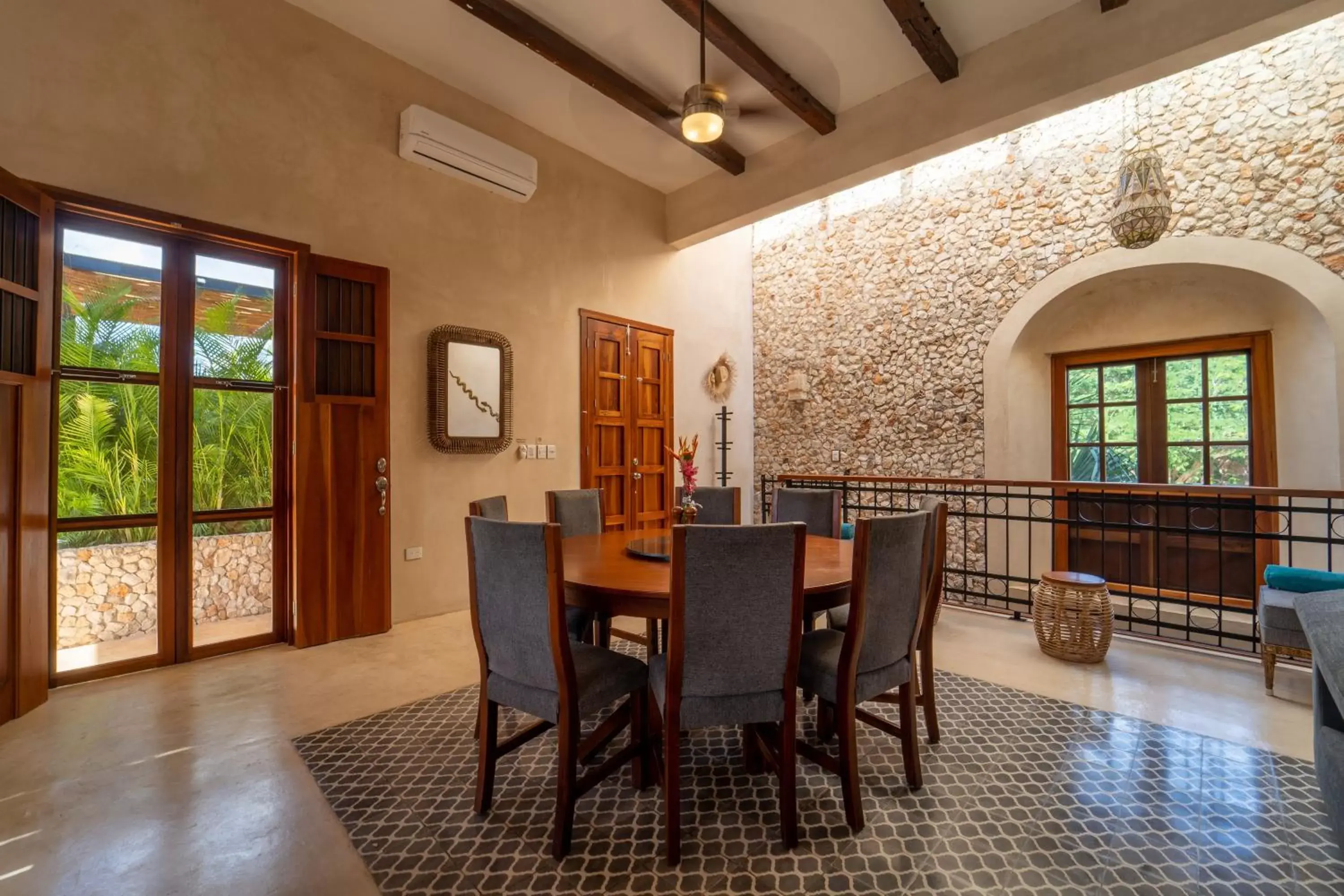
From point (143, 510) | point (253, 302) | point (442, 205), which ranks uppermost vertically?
point (442, 205)

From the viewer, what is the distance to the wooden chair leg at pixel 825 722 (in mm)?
2238

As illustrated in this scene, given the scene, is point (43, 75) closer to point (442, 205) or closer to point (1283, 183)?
point (442, 205)

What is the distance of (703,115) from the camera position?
3176 mm

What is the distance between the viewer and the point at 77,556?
2.79 meters

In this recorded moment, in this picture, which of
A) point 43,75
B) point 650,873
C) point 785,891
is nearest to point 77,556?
point 43,75

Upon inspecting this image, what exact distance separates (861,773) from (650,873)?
0.87 metres

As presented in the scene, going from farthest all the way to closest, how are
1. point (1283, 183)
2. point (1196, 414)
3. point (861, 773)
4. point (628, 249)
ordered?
point (628, 249), point (1196, 414), point (1283, 183), point (861, 773)

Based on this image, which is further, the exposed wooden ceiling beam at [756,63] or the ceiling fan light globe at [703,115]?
the exposed wooden ceiling beam at [756,63]

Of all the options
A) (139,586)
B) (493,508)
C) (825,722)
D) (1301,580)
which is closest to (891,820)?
(825,722)

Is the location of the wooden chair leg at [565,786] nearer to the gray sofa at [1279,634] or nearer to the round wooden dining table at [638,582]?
the round wooden dining table at [638,582]

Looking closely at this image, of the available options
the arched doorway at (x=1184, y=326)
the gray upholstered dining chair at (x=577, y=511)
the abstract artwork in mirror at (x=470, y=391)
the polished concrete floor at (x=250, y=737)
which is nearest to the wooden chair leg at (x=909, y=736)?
the polished concrete floor at (x=250, y=737)

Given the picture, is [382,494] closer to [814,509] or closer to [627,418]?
[627,418]

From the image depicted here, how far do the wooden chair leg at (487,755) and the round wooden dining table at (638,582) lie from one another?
16.4 inches

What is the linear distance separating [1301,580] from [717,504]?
281cm
